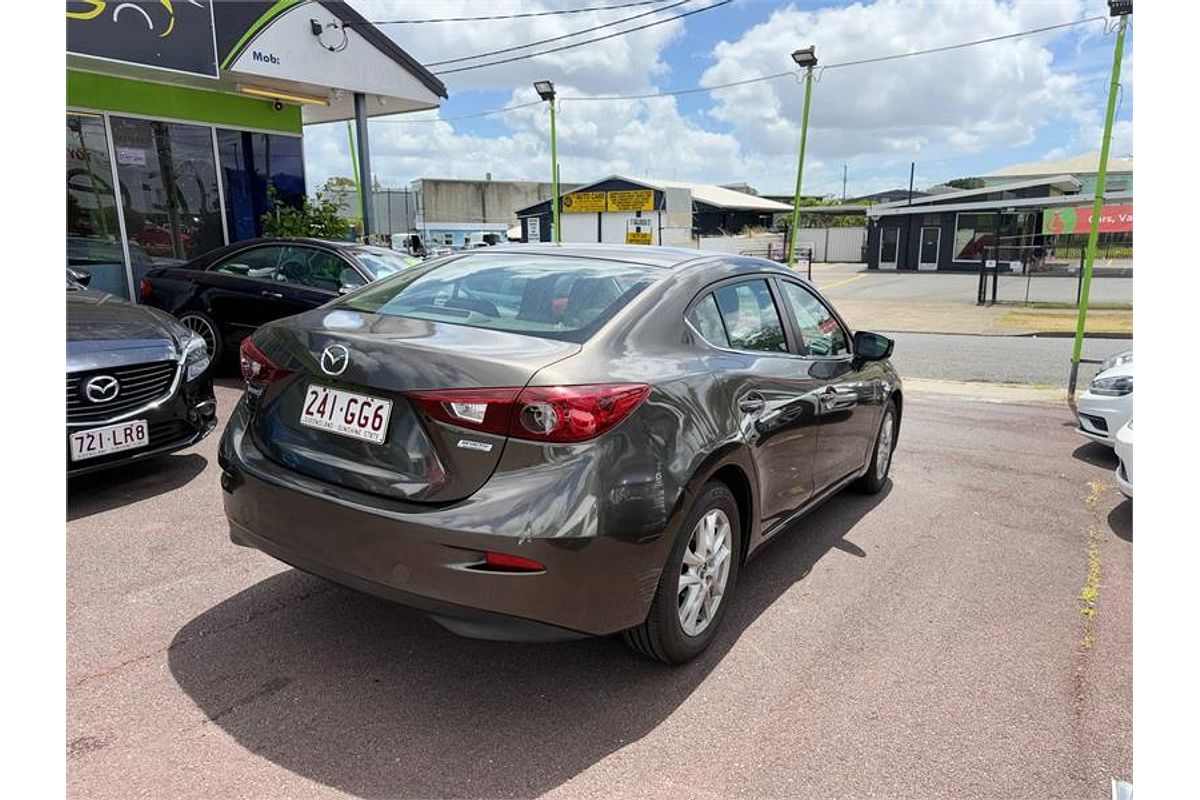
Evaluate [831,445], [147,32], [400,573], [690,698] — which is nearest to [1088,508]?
[831,445]

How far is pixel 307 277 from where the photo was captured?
7578 mm

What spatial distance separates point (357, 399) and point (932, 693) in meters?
2.34

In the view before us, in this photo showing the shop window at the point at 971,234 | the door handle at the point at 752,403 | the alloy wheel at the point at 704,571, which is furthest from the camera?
the shop window at the point at 971,234

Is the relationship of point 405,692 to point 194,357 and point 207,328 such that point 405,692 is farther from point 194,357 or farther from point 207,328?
point 207,328

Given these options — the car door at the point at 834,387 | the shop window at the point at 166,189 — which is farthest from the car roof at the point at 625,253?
the shop window at the point at 166,189

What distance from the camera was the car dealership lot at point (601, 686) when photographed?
2.41 m

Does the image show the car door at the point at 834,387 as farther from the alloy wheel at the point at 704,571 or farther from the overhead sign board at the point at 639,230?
the overhead sign board at the point at 639,230

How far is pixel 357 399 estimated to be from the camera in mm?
2658

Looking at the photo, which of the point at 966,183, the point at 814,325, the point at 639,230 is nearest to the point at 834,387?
the point at 814,325

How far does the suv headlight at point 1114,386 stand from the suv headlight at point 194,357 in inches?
250

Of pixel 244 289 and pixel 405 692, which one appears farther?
pixel 244 289

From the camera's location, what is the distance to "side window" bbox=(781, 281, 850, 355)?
159 inches

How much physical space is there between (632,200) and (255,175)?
1141 inches

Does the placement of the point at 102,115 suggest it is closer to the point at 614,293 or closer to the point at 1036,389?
the point at 614,293
